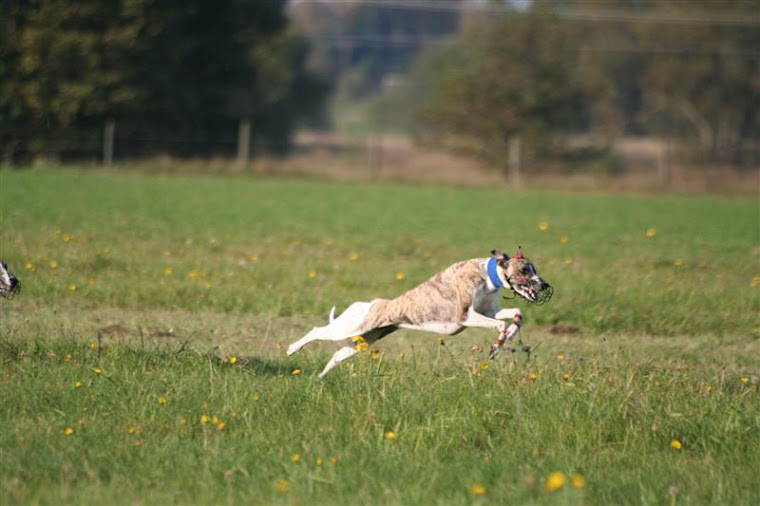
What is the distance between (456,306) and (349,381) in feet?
2.98

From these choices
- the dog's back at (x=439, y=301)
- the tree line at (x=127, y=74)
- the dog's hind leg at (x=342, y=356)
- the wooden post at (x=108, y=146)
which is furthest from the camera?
the tree line at (x=127, y=74)

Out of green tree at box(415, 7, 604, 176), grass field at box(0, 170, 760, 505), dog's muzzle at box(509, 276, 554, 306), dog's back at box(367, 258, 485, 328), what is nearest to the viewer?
grass field at box(0, 170, 760, 505)

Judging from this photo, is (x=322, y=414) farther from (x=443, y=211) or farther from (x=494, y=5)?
(x=494, y=5)

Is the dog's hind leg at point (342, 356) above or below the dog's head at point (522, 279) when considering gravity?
below

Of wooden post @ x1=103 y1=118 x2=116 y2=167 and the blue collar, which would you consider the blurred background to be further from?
the blue collar

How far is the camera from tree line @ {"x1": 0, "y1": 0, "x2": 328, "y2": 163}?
3459cm

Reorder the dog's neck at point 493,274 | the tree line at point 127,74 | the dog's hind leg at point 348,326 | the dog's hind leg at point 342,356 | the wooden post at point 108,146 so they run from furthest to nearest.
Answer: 1. the tree line at point 127,74
2. the wooden post at point 108,146
3. the dog's hind leg at point 348,326
4. the dog's hind leg at point 342,356
5. the dog's neck at point 493,274

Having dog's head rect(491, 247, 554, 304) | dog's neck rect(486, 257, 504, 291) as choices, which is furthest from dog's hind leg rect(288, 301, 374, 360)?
dog's head rect(491, 247, 554, 304)

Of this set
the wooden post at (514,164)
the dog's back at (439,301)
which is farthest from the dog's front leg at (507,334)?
the wooden post at (514,164)

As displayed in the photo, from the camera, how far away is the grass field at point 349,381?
5191mm

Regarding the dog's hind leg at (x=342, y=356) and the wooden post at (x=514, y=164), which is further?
the wooden post at (x=514, y=164)

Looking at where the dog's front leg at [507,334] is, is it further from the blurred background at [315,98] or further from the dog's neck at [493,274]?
the blurred background at [315,98]

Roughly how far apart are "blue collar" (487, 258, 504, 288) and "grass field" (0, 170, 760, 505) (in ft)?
1.94

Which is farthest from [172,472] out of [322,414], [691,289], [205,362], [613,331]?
[691,289]
